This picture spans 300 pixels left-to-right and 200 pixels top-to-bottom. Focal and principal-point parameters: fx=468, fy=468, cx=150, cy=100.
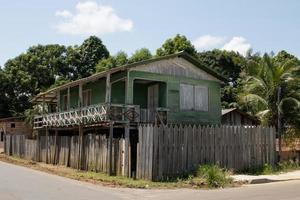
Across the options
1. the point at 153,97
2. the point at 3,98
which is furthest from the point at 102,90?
the point at 3,98

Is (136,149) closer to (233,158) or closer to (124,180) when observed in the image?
(124,180)

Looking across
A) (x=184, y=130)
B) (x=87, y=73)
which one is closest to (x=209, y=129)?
(x=184, y=130)

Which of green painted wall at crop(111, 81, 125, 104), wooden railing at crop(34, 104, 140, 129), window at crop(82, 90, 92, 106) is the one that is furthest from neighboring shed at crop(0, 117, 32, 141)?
green painted wall at crop(111, 81, 125, 104)

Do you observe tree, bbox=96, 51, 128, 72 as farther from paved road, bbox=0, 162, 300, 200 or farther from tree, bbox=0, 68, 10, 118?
paved road, bbox=0, 162, 300, 200

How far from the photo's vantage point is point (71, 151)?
27.6 m

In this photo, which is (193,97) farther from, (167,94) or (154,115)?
(154,115)

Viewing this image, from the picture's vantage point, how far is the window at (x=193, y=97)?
1119 inches

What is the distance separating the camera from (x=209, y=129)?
21156mm

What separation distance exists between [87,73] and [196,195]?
50688 millimetres

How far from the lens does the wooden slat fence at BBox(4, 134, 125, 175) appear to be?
2166 centimetres

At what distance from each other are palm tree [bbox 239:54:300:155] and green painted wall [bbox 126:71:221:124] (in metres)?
2.03

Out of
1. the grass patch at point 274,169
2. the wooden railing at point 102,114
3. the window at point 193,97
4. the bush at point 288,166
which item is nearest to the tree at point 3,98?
the wooden railing at point 102,114

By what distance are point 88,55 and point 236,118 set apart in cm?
3327

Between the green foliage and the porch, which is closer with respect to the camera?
the porch
